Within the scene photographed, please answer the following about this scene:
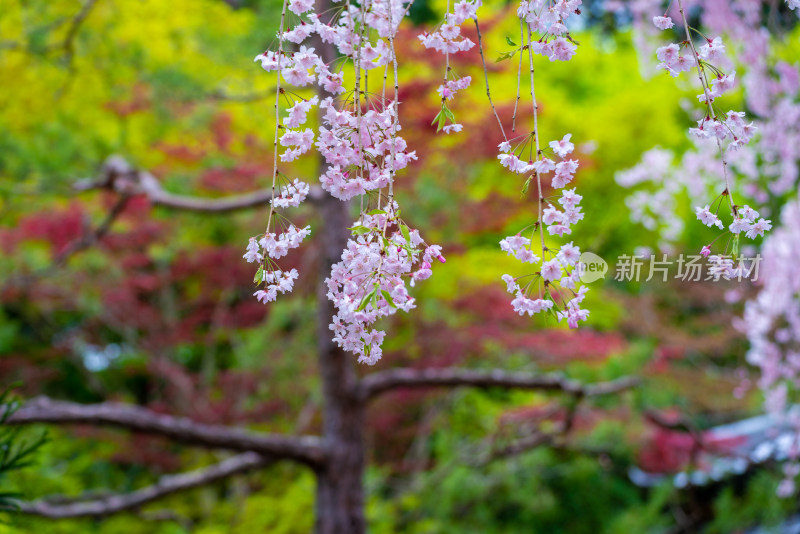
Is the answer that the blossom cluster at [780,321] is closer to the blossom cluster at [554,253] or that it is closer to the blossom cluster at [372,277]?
the blossom cluster at [554,253]

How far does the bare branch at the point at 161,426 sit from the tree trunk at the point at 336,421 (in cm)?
15

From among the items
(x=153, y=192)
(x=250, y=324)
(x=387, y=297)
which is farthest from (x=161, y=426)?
(x=250, y=324)

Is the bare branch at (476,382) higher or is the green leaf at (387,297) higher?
the green leaf at (387,297)

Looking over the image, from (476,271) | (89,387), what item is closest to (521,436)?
(476,271)

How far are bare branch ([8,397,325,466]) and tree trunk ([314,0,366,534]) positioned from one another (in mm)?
155

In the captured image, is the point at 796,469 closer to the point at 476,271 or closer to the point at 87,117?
the point at 476,271

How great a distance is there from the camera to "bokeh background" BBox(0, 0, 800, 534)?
393 centimetres

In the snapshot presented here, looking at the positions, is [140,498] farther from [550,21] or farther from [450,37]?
[550,21]

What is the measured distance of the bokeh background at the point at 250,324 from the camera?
3.93m

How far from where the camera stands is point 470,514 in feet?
14.9

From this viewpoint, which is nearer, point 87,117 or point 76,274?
point 76,274

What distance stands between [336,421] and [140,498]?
2.70 ft

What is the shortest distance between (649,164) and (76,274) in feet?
14.4

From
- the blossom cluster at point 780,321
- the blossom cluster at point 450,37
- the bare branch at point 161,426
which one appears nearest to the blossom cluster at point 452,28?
the blossom cluster at point 450,37
